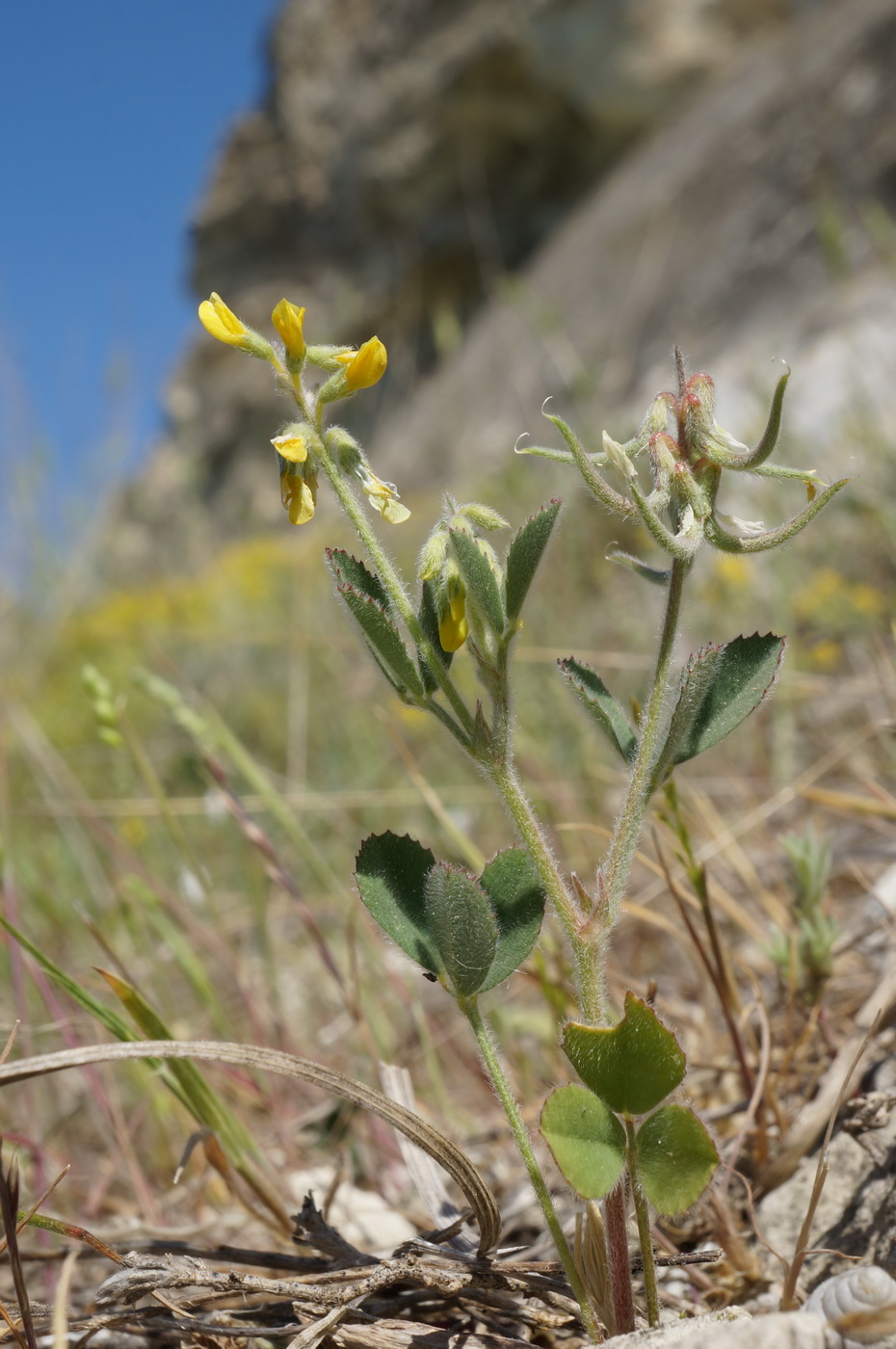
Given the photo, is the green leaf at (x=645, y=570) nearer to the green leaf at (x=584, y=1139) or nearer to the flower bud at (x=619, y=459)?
the flower bud at (x=619, y=459)

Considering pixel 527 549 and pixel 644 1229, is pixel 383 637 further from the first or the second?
pixel 644 1229

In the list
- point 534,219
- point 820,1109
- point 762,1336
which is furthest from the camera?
point 534,219

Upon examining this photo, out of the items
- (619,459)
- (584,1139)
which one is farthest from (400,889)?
(619,459)

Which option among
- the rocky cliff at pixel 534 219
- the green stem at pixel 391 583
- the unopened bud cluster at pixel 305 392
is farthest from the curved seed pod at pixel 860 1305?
the rocky cliff at pixel 534 219

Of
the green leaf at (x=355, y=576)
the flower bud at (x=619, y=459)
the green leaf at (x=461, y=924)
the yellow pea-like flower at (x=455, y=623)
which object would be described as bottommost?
the green leaf at (x=461, y=924)

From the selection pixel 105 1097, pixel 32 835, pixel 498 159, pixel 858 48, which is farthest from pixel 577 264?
pixel 105 1097

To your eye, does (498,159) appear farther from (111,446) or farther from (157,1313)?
(157,1313)

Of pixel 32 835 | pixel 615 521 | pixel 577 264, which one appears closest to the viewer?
pixel 32 835
